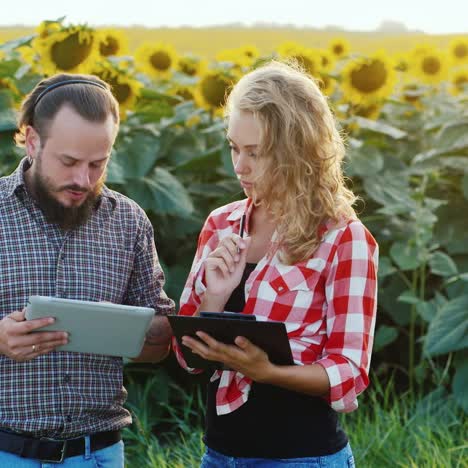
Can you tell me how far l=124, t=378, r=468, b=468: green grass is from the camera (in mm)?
4266

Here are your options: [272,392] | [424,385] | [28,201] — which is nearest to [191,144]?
[424,385]

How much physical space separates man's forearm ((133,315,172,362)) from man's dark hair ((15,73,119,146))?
0.62 metres

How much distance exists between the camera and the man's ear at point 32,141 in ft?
9.57

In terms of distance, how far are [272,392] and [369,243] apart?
471 millimetres

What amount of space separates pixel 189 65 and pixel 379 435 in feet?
10.3

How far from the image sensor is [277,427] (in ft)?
8.65

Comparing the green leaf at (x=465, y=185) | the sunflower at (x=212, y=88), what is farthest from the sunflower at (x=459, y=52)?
the sunflower at (x=212, y=88)

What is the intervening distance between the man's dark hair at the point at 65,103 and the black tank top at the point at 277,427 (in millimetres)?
670

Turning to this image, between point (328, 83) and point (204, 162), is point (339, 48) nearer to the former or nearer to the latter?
point (328, 83)

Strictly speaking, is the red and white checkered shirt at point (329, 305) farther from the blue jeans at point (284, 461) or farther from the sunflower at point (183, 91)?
the sunflower at point (183, 91)

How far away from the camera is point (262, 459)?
2.65m

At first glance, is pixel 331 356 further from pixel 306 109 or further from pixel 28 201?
pixel 28 201

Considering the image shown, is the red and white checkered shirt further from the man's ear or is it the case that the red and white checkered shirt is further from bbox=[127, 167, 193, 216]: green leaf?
bbox=[127, 167, 193, 216]: green leaf

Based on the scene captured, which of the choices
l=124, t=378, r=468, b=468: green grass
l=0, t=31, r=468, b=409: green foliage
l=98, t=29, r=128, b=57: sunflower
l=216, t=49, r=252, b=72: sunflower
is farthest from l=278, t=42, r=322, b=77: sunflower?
l=124, t=378, r=468, b=468: green grass
